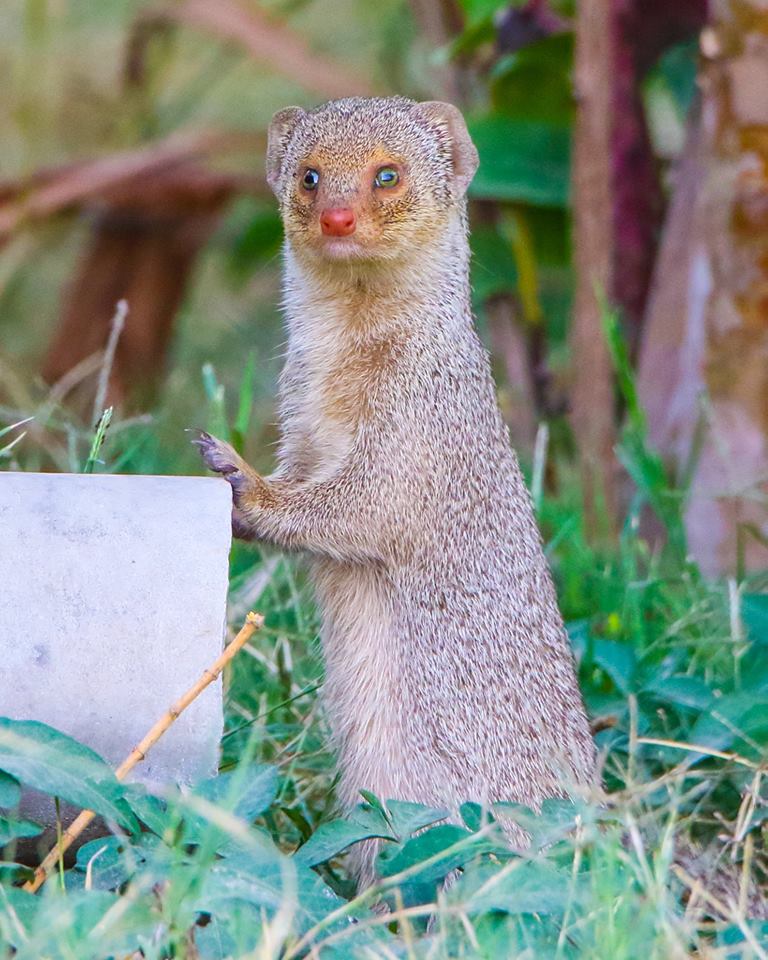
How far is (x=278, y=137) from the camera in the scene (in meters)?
2.71

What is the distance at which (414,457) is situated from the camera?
239 centimetres

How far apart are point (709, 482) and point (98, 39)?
17.9ft

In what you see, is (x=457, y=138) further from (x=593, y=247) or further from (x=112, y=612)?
(x=593, y=247)

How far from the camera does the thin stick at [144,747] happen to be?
1.83 m

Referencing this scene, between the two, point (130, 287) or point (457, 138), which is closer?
point (457, 138)

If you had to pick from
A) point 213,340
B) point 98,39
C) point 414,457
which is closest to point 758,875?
point 414,457

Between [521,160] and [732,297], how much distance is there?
94 centimetres

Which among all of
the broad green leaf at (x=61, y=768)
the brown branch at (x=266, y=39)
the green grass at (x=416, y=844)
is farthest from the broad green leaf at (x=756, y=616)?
the brown branch at (x=266, y=39)

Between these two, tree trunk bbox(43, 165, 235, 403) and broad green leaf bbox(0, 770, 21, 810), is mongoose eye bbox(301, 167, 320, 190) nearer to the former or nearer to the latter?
broad green leaf bbox(0, 770, 21, 810)

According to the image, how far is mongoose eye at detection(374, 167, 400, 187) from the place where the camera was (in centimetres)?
247

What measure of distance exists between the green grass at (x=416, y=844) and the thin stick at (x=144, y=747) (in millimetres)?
40

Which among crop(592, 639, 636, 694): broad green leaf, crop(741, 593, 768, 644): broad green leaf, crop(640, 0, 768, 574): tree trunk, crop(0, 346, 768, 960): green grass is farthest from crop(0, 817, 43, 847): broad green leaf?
crop(640, 0, 768, 574): tree trunk

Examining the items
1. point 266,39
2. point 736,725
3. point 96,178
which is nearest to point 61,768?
point 736,725

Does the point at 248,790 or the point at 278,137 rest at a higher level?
the point at 278,137
